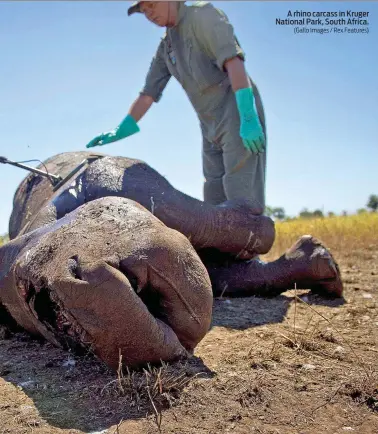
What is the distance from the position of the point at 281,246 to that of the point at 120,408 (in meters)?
4.85

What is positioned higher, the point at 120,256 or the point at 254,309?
the point at 120,256

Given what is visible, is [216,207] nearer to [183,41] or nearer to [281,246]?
[183,41]

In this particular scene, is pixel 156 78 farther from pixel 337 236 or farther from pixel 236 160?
pixel 337 236

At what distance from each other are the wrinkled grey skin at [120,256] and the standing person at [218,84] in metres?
1.03

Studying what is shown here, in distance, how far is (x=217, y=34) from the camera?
4043mm

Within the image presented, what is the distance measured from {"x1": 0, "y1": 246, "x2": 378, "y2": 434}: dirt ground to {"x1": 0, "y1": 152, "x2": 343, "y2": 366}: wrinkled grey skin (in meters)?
0.12

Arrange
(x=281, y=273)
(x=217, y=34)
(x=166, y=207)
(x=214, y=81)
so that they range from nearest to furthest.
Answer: (x=166, y=207) < (x=281, y=273) < (x=217, y=34) < (x=214, y=81)

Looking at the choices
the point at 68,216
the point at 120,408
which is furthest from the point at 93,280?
the point at 68,216

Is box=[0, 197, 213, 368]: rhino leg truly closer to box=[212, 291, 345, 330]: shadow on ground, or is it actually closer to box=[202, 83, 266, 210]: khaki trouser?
box=[212, 291, 345, 330]: shadow on ground

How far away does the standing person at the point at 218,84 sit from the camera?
13.3 feet

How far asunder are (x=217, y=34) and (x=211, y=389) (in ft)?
9.40

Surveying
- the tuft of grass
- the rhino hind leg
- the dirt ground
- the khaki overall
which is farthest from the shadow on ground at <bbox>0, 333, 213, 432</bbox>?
the tuft of grass

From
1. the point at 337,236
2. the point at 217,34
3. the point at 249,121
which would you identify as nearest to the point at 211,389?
the point at 249,121

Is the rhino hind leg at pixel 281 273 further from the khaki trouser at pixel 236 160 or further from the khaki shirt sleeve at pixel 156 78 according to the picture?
the khaki shirt sleeve at pixel 156 78
